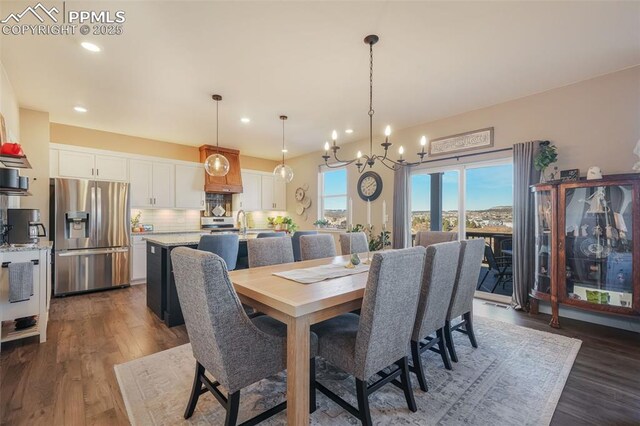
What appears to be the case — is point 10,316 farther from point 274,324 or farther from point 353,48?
point 353,48

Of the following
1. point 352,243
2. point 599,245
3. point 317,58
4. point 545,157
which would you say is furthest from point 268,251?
point 599,245

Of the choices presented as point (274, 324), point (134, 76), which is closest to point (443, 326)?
point (274, 324)

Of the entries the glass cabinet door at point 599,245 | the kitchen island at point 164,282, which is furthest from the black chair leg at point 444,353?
the kitchen island at point 164,282

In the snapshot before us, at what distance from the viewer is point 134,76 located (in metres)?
3.11

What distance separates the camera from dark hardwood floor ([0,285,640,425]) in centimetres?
178

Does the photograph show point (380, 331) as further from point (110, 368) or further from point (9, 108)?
point (9, 108)

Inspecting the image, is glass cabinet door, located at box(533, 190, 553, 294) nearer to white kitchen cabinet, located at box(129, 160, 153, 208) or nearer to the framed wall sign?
the framed wall sign

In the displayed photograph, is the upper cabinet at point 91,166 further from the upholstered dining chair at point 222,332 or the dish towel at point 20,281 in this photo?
the upholstered dining chair at point 222,332

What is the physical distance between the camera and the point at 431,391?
79.0 inches

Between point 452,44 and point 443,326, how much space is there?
242 centimetres

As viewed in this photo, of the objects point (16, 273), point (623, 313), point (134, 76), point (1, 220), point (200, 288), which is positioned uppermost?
point (134, 76)

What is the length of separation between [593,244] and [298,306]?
3.45 metres

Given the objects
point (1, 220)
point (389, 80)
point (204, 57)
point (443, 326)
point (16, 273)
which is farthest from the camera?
point (389, 80)

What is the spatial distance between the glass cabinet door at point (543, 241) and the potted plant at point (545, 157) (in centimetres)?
31
